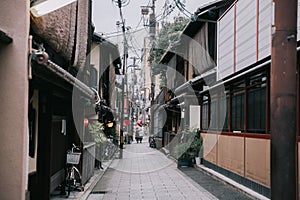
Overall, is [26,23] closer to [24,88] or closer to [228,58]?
[24,88]

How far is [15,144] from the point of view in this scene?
679 centimetres

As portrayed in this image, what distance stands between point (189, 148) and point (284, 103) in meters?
18.5

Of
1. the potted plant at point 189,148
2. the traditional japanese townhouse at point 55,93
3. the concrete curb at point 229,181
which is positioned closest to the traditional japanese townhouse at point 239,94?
the concrete curb at point 229,181

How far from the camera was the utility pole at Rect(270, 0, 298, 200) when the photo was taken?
3.67 metres

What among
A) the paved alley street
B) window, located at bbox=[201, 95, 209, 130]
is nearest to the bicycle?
the paved alley street

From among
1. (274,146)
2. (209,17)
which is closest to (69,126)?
(209,17)

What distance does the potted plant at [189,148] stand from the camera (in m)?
22.1

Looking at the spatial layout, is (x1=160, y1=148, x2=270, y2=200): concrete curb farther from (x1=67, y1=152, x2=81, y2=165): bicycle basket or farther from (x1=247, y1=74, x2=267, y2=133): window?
(x1=67, y1=152, x2=81, y2=165): bicycle basket

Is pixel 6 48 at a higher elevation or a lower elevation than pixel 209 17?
lower

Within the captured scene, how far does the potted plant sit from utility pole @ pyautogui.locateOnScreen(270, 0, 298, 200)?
18.3 m

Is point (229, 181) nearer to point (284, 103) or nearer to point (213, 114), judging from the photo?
point (213, 114)

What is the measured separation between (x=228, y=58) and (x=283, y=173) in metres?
12.3

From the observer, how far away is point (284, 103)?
3.74 metres

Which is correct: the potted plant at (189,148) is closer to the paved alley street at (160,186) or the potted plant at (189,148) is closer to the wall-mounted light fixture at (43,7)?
the paved alley street at (160,186)
